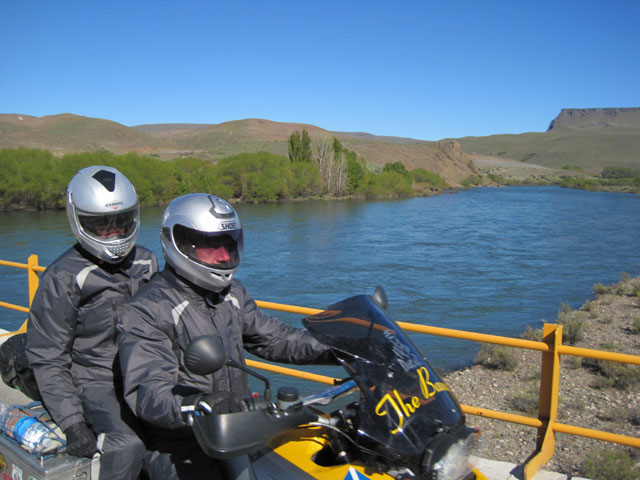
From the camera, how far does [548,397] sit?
3.86 meters

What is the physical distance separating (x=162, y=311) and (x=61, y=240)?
30.3 m

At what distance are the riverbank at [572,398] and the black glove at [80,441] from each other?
9.69ft

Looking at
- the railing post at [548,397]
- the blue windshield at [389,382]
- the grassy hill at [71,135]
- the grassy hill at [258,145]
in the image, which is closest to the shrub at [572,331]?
the railing post at [548,397]

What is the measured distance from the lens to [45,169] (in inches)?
2085

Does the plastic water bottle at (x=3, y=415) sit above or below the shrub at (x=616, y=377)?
above

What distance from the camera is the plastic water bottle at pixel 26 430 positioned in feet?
8.05

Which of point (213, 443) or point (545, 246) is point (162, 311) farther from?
point (545, 246)

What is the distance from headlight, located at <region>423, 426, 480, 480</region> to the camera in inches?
66.9

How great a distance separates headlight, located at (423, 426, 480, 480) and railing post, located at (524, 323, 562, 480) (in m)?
2.17

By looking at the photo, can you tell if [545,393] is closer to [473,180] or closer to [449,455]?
[449,455]

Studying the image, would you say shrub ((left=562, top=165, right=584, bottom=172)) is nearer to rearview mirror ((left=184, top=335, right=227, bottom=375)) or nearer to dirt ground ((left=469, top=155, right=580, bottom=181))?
dirt ground ((left=469, top=155, right=580, bottom=181))

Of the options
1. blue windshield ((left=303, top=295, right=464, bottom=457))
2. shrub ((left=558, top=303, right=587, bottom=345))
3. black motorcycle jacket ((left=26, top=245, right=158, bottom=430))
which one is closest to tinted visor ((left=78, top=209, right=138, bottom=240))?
black motorcycle jacket ((left=26, top=245, right=158, bottom=430))

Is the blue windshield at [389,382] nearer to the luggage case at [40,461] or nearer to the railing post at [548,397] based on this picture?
the luggage case at [40,461]

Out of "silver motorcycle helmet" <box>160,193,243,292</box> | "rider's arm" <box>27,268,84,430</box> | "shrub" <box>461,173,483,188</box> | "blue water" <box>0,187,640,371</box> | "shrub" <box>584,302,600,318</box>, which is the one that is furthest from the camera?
"shrub" <box>461,173,483,188</box>
